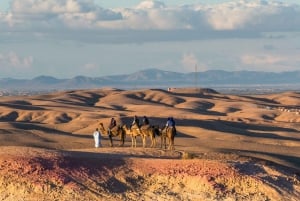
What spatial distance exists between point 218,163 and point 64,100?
8300cm

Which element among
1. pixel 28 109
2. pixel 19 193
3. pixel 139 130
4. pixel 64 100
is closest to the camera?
pixel 19 193

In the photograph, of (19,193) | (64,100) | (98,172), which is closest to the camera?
(19,193)

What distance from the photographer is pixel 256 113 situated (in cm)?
8856

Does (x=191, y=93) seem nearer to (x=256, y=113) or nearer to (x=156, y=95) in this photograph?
(x=156, y=95)

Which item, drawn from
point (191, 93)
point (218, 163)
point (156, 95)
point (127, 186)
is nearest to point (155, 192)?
point (127, 186)

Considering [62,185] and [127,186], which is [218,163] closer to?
[127,186]

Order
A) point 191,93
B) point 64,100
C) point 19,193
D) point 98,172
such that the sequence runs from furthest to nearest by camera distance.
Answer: point 191,93 < point 64,100 < point 98,172 < point 19,193

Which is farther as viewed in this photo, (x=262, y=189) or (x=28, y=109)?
(x=28, y=109)

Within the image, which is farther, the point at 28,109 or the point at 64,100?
the point at 64,100

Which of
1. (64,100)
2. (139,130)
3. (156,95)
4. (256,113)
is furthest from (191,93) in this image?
(139,130)

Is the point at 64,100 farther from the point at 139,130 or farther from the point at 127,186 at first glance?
the point at 127,186

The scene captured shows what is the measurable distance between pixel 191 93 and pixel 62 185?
4149 inches

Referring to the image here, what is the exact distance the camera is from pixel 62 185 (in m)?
24.1

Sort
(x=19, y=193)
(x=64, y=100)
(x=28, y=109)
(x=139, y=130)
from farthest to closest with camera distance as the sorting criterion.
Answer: (x=64, y=100)
(x=28, y=109)
(x=139, y=130)
(x=19, y=193)
